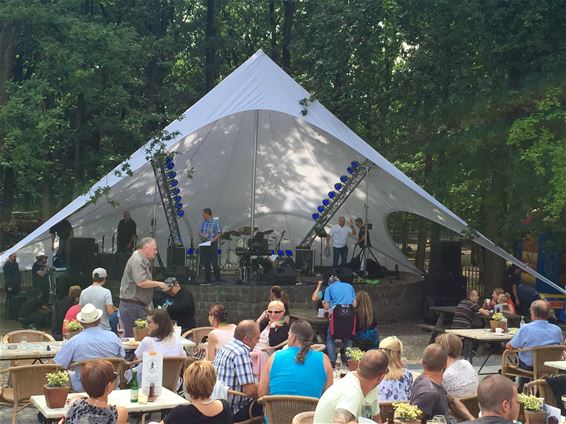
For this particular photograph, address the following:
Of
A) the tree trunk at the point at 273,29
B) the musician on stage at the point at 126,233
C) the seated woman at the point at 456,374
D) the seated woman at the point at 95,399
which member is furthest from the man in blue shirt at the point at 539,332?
the tree trunk at the point at 273,29

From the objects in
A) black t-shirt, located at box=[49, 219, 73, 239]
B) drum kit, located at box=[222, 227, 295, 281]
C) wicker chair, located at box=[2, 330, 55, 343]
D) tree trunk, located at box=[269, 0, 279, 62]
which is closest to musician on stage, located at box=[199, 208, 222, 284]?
drum kit, located at box=[222, 227, 295, 281]

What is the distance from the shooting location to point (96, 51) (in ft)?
58.4

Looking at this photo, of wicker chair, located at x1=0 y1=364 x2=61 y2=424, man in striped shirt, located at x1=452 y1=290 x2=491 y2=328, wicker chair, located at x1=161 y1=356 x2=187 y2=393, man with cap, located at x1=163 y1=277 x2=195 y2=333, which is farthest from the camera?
man in striped shirt, located at x1=452 y1=290 x2=491 y2=328

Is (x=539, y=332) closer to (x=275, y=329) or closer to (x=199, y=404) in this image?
(x=275, y=329)

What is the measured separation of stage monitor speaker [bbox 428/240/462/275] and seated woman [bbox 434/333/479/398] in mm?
9617

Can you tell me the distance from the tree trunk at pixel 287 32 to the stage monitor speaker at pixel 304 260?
6208 millimetres

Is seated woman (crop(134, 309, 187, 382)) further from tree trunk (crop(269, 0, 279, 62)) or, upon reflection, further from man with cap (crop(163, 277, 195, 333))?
tree trunk (crop(269, 0, 279, 62))

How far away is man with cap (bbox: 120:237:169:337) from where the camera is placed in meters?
9.86

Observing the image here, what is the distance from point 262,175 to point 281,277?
4.40 m

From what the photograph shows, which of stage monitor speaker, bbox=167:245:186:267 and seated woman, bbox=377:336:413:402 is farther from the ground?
stage monitor speaker, bbox=167:245:186:267

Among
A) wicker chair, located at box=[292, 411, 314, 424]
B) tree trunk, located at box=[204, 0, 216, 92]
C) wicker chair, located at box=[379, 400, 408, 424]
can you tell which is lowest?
wicker chair, located at box=[379, 400, 408, 424]

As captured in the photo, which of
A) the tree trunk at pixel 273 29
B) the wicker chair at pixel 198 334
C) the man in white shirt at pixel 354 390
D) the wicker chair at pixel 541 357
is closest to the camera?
the man in white shirt at pixel 354 390

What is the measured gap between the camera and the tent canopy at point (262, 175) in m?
14.6

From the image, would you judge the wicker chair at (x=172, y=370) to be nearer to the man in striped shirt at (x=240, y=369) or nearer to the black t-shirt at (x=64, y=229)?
the man in striped shirt at (x=240, y=369)
